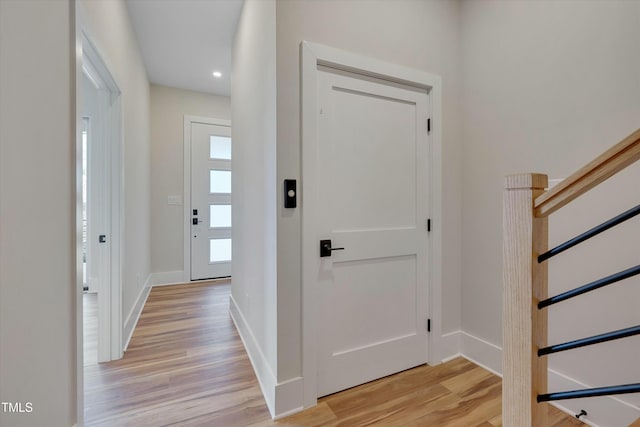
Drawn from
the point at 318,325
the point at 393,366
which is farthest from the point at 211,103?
the point at 393,366

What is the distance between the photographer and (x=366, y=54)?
185 centimetres

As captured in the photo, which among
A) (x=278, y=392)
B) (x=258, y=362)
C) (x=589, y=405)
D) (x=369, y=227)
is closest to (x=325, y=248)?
(x=369, y=227)

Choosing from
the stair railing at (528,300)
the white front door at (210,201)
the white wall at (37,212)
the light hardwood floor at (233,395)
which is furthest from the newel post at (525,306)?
the white front door at (210,201)

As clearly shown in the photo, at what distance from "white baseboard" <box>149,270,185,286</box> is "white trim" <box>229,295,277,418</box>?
2067 mm

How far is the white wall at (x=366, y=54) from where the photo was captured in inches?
63.4

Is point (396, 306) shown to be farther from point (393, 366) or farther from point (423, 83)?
point (423, 83)

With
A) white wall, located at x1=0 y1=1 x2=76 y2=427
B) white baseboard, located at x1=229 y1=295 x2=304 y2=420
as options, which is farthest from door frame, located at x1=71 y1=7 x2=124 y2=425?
white baseboard, located at x1=229 y1=295 x2=304 y2=420

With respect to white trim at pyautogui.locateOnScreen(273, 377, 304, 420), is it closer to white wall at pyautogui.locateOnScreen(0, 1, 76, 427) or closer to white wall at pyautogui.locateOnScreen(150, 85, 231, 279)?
white wall at pyautogui.locateOnScreen(0, 1, 76, 427)

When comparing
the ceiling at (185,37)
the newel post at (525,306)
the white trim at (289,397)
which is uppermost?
the ceiling at (185,37)

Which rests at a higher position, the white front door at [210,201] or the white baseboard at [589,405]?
the white front door at [210,201]

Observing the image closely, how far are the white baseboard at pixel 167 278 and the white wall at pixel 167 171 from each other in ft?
0.15

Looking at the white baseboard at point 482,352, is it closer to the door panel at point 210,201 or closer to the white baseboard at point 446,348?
the white baseboard at point 446,348

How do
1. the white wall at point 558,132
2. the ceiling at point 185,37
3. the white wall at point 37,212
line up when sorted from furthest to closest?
1. the ceiling at point 185,37
2. the white wall at point 558,132
3. the white wall at point 37,212

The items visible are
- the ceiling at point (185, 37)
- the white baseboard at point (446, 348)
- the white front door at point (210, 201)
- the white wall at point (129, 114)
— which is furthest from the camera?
the white front door at point (210, 201)
